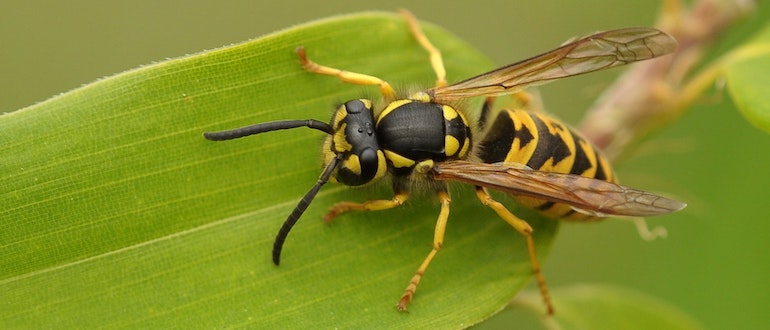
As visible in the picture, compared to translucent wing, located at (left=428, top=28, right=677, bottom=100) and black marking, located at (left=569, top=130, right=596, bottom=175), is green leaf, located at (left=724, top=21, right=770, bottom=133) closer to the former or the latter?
translucent wing, located at (left=428, top=28, right=677, bottom=100)

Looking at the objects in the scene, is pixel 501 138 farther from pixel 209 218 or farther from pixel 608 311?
pixel 209 218

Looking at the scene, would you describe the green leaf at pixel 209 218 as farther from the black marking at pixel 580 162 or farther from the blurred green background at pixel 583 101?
the blurred green background at pixel 583 101

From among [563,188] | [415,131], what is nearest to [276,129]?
[415,131]

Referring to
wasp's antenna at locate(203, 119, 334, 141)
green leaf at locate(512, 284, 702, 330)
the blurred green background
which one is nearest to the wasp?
wasp's antenna at locate(203, 119, 334, 141)

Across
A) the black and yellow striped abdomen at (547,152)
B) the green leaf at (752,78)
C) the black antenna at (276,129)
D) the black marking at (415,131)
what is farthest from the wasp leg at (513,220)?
the green leaf at (752,78)

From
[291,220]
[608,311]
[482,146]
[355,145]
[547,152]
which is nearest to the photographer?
[291,220]

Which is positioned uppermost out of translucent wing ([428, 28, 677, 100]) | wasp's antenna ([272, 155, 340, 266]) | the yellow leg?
translucent wing ([428, 28, 677, 100])

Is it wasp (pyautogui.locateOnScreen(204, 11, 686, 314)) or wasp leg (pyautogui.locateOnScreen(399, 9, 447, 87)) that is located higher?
wasp leg (pyautogui.locateOnScreen(399, 9, 447, 87))

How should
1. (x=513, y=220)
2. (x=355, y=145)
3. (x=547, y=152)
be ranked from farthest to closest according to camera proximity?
(x=547, y=152), (x=513, y=220), (x=355, y=145)
